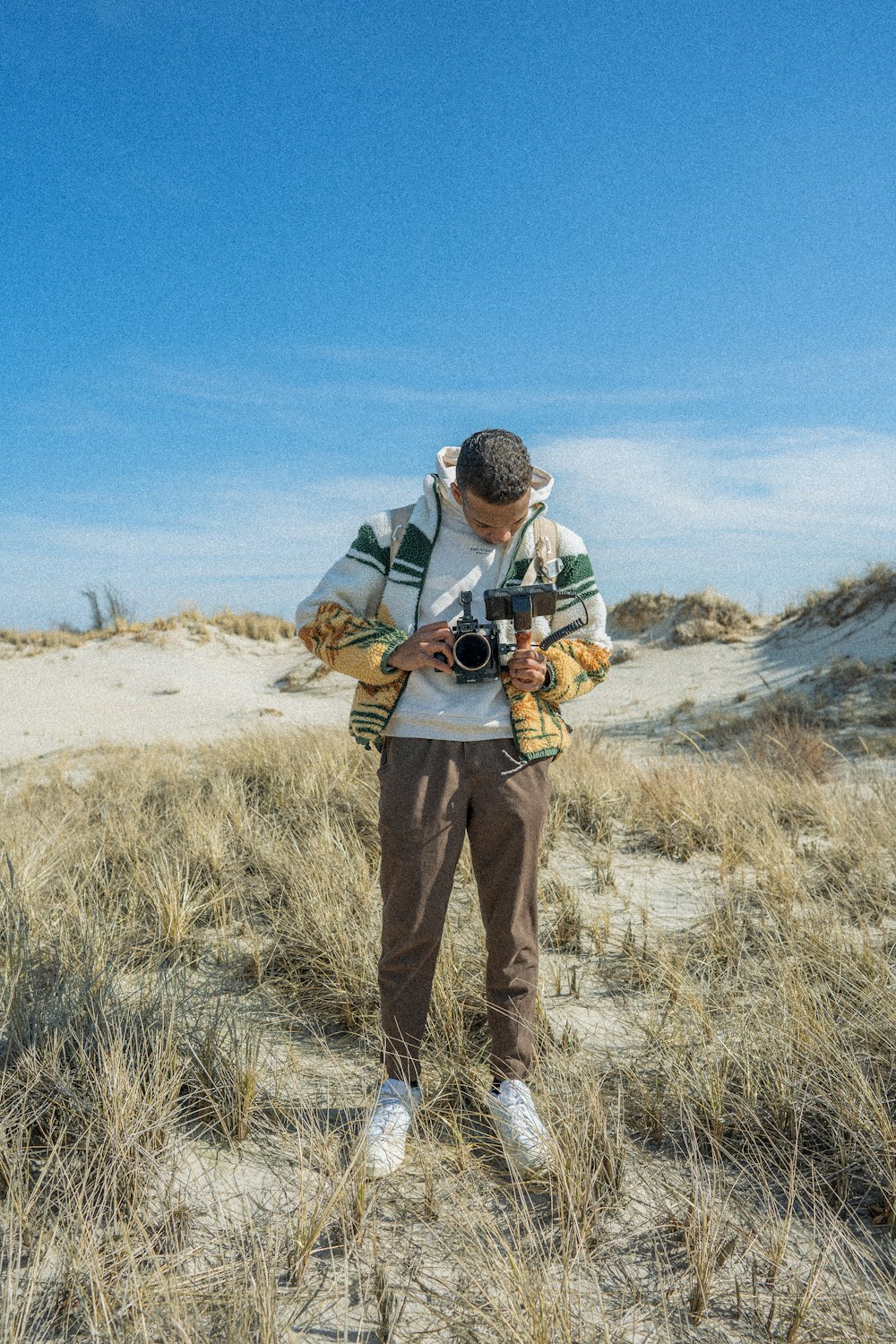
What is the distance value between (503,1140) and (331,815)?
9.81 ft

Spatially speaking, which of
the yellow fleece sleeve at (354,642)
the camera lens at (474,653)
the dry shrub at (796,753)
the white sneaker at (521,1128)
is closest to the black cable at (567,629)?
the camera lens at (474,653)

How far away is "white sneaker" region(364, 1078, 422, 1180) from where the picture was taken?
87.0 inches

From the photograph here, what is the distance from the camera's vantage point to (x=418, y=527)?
2.35m

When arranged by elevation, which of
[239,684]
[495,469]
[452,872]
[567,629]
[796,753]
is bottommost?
[239,684]

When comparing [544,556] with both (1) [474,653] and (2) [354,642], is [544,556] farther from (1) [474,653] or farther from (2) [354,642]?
(2) [354,642]

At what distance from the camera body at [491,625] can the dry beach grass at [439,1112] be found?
3.91ft

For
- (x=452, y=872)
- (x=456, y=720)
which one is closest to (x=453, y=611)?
(x=456, y=720)

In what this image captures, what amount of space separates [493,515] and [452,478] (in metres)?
0.20

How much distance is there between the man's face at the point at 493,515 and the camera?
2193 mm

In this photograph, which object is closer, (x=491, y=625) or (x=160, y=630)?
(x=491, y=625)

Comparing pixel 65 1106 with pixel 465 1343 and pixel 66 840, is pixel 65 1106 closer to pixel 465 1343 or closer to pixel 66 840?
pixel 465 1343

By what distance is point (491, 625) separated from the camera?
2186 millimetres

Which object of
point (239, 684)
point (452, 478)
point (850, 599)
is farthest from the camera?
point (239, 684)

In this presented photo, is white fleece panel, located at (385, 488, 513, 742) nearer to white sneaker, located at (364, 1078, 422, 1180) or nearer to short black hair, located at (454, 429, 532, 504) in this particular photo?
short black hair, located at (454, 429, 532, 504)
